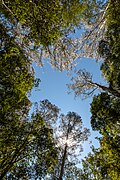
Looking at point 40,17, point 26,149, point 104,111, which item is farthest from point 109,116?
point 40,17

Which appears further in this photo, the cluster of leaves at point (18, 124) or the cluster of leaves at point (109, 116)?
the cluster of leaves at point (109, 116)

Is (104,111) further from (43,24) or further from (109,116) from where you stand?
(43,24)

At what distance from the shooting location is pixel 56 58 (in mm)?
9453

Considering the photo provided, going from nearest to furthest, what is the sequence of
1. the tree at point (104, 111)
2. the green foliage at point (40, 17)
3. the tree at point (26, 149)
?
1. the green foliage at point (40, 17)
2. the tree at point (26, 149)
3. the tree at point (104, 111)

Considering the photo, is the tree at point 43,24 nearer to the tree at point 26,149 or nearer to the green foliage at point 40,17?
the green foliage at point 40,17

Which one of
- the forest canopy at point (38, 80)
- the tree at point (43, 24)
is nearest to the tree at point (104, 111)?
the forest canopy at point (38, 80)

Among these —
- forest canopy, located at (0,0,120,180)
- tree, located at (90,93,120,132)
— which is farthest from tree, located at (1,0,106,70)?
tree, located at (90,93,120,132)

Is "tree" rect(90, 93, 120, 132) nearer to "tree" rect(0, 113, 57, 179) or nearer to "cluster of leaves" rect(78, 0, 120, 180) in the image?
"cluster of leaves" rect(78, 0, 120, 180)

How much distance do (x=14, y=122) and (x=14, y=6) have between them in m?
3.80

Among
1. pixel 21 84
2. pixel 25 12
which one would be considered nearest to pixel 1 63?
pixel 21 84

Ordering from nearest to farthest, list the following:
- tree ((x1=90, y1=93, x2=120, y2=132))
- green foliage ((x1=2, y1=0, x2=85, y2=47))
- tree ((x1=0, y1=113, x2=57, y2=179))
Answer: green foliage ((x1=2, y1=0, x2=85, y2=47))
tree ((x1=0, y1=113, x2=57, y2=179))
tree ((x1=90, y1=93, x2=120, y2=132))

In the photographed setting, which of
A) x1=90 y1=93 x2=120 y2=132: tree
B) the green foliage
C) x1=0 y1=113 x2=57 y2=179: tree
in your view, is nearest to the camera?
the green foliage

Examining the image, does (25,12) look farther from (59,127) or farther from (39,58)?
(59,127)

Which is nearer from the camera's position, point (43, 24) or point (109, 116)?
point (43, 24)
